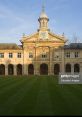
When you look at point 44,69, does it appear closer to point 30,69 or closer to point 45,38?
point 30,69

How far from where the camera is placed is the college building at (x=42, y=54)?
7850 centimetres

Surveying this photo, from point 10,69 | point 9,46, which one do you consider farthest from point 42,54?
point 10,69

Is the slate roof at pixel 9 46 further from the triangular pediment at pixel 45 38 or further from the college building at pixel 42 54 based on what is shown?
the triangular pediment at pixel 45 38

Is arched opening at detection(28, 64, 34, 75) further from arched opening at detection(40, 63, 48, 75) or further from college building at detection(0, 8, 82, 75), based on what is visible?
arched opening at detection(40, 63, 48, 75)

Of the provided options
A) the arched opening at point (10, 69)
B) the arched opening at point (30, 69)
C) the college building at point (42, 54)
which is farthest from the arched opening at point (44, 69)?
the arched opening at point (10, 69)

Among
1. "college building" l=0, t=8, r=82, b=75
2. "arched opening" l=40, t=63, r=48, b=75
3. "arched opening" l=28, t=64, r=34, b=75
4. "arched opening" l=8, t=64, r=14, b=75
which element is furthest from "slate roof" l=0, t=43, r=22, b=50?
"arched opening" l=40, t=63, r=48, b=75

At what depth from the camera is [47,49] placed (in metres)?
79.3

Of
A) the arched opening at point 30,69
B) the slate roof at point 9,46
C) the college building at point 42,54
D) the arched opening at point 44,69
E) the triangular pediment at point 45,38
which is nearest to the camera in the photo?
the triangular pediment at point 45,38

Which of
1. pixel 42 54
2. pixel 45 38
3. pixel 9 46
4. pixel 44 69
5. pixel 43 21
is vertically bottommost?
pixel 44 69

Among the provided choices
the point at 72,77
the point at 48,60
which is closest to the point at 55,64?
the point at 48,60

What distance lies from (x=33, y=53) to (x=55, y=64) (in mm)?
6322

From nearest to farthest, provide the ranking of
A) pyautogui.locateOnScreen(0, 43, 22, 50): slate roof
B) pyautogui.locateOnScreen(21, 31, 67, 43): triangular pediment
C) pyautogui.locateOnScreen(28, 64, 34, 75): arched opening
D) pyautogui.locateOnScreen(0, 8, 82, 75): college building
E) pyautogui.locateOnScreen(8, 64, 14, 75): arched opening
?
pyautogui.locateOnScreen(21, 31, 67, 43): triangular pediment → pyautogui.locateOnScreen(0, 8, 82, 75): college building → pyautogui.locateOnScreen(0, 43, 22, 50): slate roof → pyautogui.locateOnScreen(28, 64, 34, 75): arched opening → pyautogui.locateOnScreen(8, 64, 14, 75): arched opening

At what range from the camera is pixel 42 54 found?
3115 inches

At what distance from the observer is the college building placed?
78.5 meters
